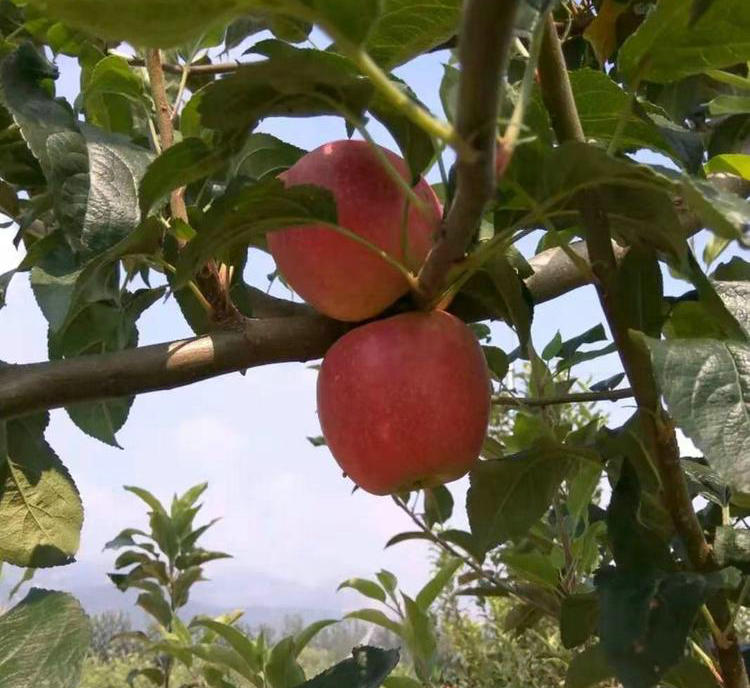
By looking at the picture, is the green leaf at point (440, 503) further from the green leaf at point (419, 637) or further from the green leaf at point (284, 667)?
the green leaf at point (284, 667)

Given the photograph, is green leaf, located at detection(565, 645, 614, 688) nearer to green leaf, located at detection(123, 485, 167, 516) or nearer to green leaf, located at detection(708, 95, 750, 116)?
green leaf, located at detection(708, 95, 750, 116)

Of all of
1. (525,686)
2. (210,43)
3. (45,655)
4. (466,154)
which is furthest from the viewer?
(525,686)

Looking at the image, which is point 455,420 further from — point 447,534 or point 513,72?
point 447,534

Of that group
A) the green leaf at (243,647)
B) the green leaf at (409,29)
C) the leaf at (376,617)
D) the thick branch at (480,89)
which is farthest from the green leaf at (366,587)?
the thick branch at (480,89)

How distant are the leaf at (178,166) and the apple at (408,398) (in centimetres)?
16

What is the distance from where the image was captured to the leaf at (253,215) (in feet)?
1.74

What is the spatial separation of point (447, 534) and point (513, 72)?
1.84 ft

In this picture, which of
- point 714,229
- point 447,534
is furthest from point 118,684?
point 714,229

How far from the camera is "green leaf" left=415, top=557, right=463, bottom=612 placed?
1426 millimetres

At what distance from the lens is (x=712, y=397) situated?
1.52 ft

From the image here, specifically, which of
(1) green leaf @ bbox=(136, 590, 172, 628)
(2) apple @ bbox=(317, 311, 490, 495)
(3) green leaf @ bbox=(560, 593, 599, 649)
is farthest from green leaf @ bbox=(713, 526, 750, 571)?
(1) green leaf @ bbox=(136, 590, 172, 628)

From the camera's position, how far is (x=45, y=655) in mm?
674

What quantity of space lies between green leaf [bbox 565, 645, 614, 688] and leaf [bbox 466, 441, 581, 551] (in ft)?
0.47

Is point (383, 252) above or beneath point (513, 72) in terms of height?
beneath
